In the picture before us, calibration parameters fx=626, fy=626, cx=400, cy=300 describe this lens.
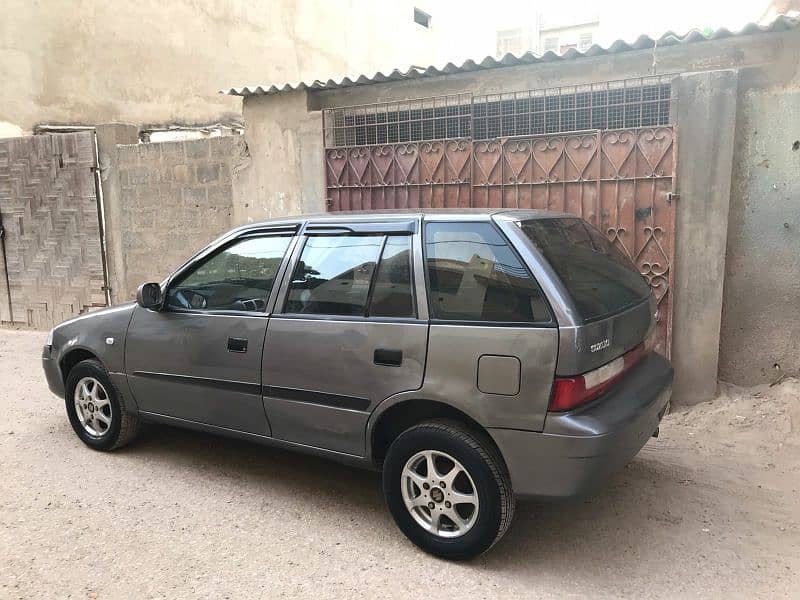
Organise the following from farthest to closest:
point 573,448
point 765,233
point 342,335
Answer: point 765,233 < point 342,335 < point 573,448

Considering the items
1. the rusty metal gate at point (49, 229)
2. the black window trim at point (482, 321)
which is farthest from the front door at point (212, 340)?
the rusty metal gate at point (49, 229)

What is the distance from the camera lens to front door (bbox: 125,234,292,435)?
3.64m

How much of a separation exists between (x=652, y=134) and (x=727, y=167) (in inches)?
24.4

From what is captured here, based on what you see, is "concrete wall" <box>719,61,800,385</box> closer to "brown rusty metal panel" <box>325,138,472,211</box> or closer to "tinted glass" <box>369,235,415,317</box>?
"brown rusty metal panel" <box>325,138,472,211</box>

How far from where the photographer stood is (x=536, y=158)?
5.51 metres

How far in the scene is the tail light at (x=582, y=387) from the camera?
2.72 m

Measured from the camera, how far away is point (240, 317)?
12.0 feet

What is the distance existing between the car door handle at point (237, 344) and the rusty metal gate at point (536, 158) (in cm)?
297

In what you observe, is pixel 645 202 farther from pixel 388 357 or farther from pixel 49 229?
pixel 49 229

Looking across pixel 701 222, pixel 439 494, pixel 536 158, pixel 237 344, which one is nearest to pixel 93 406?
pixel 237 344

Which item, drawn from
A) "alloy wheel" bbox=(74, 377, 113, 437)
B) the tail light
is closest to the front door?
Answer: "alloy wheel" bbox=(74, 377, 113, 437)

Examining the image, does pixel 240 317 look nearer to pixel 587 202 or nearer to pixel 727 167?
pixel 587 202

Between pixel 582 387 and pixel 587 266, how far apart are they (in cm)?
Answer: 72

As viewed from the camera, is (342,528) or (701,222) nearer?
(342,528)
